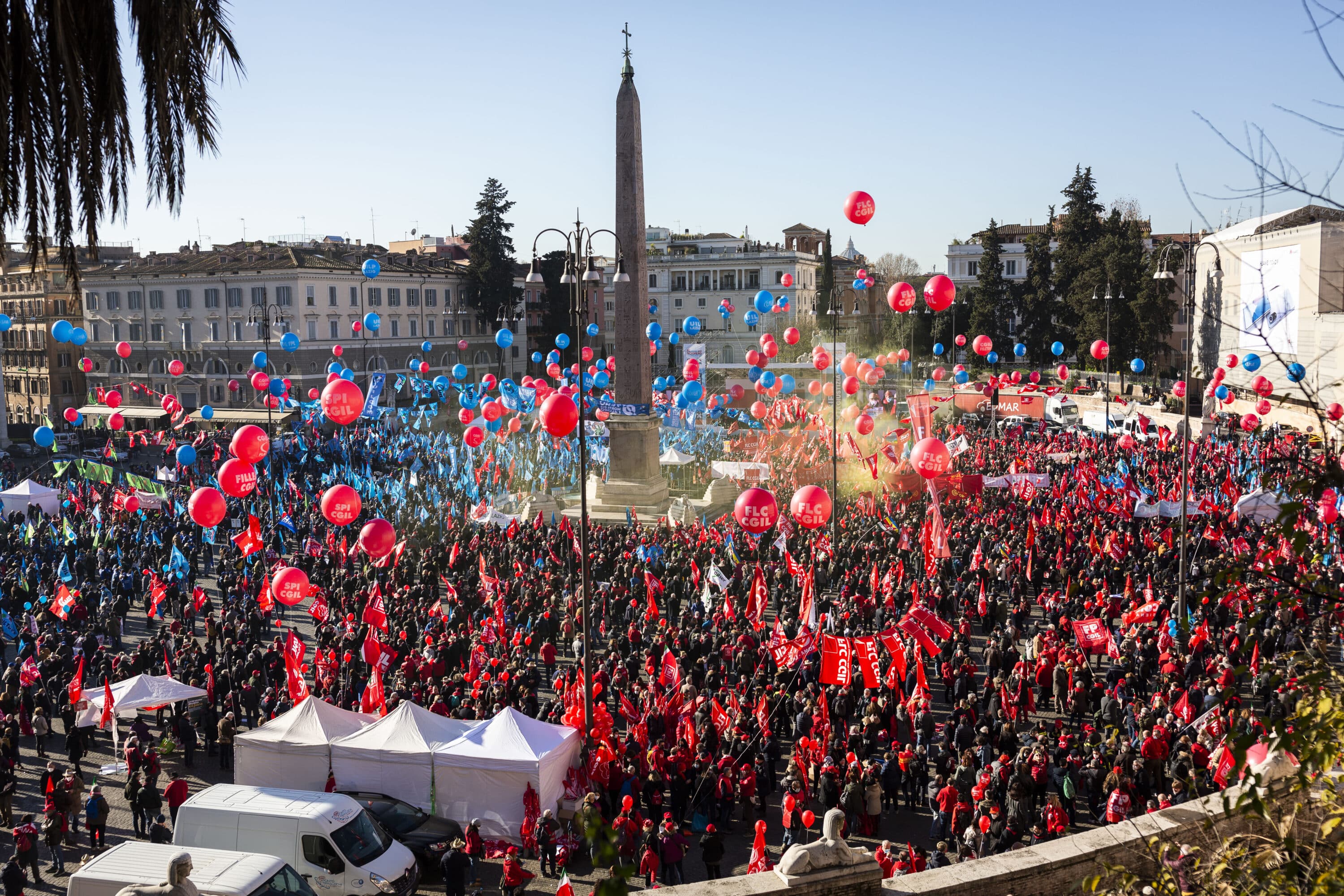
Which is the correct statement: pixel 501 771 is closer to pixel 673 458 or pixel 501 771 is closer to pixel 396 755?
pixel 396 755

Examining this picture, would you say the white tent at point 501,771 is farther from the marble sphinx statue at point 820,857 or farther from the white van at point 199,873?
the marble sphinx statue at point 820,857

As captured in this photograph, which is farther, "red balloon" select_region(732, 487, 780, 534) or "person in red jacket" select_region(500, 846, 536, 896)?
"red balloon" select_region(732, 487, 780, 534)

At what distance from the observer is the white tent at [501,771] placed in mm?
12242

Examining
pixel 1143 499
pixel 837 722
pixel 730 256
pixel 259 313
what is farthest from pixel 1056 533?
pixel 730 256

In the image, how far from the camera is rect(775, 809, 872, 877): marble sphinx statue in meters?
6.48

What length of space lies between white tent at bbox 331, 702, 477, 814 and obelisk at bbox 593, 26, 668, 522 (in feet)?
47.1

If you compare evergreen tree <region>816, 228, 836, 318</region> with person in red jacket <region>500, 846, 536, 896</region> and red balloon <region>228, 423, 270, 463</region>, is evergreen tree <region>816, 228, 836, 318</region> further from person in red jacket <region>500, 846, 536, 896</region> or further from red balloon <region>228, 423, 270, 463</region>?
person in red jacket <region>500, 846, 536, 896</region>

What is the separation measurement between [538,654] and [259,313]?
46029 mm

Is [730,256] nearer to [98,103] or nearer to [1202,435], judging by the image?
[1202,435]

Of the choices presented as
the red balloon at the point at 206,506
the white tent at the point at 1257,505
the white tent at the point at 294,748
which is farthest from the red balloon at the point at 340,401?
the white tent at the point at 1257,505

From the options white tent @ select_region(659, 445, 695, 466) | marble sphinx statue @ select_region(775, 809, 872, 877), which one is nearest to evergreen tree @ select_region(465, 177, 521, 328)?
white tent @ select_region(659, 445, 695, 466)

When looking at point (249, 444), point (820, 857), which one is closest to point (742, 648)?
point (249, 444)

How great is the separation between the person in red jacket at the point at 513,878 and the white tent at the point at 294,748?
350 cm

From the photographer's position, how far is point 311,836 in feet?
35.8
